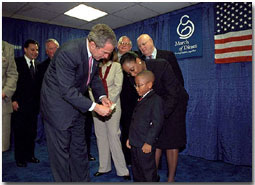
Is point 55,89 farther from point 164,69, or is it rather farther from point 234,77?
point 234,77

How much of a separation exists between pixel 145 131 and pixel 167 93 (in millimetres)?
425

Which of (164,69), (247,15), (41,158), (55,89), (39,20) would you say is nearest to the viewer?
(55,89)

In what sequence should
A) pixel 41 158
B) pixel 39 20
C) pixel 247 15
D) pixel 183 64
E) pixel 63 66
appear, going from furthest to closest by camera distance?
pixel 39 20 < pixel 183 64 < pixel 41 158 < pixel 247 15 < pixel 63 66

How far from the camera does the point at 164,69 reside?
1872 millimetres

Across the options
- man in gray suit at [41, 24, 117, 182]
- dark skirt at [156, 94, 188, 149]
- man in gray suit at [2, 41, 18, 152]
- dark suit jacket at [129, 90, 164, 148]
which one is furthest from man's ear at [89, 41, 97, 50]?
man in gray suit at [2, 41, 18, 152]

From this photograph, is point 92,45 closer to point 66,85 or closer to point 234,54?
point 66,85

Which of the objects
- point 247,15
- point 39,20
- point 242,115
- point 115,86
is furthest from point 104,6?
point 242,115

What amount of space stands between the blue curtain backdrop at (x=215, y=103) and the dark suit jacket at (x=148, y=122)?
2004mm

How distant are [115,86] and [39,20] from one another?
3.30 metres

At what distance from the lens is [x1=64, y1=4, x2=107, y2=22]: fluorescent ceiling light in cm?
396

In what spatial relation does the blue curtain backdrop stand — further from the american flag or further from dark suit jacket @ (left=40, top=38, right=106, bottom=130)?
dark suit jacket @ (left=40, top=38, right=106, bottom=130)

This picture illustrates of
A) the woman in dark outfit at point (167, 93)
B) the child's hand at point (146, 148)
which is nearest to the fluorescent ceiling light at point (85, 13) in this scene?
the woman in dark outfit at point (167, 93)

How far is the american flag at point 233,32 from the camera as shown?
3.03 metres

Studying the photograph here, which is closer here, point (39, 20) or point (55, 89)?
point (55, 89)
